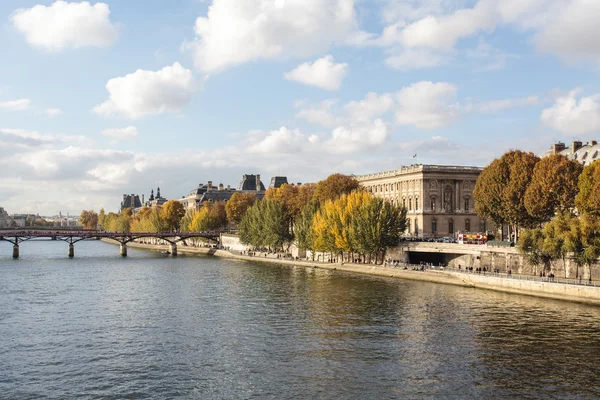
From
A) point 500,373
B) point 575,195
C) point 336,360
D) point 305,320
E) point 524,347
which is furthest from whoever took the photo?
point 575,195

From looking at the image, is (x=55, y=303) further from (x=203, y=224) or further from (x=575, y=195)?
(x=203, y=224)

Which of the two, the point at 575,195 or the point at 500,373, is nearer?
the point at 500,373

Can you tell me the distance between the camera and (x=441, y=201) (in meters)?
133

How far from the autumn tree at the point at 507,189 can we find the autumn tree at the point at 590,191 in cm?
1365

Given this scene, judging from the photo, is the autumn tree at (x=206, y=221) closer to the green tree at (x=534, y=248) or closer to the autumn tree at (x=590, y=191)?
the green tree at (x=534, y=248)

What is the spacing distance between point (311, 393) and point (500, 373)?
12974 millimetres

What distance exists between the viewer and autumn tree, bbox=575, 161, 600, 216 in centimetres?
7531

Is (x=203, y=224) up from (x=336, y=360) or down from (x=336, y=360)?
up

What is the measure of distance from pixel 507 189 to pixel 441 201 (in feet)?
128

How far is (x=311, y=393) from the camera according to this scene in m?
→ 37.5

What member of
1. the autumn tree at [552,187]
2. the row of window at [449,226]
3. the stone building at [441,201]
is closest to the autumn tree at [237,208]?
the stone building at [441,201]

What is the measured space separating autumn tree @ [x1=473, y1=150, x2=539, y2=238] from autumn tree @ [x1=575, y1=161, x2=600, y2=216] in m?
13.7

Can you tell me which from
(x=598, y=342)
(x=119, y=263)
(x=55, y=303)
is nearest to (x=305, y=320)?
(x=598, y=342)

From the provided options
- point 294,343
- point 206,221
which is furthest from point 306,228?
point 294,343
